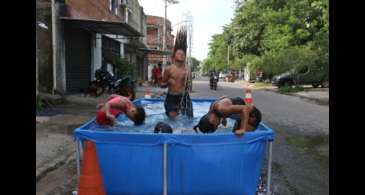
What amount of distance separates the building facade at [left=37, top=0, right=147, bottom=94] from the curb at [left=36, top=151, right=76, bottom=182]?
23.1ft

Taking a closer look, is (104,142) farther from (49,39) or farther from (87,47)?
(87,47)

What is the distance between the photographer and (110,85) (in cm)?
1457

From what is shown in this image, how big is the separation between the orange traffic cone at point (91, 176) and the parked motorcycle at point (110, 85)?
9.87m

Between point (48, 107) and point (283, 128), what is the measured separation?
6554 millimetres

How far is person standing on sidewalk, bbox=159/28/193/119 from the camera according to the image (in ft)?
19.3

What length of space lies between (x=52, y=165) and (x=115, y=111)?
3.76 feet

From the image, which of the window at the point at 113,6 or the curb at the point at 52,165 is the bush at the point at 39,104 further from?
the window at the point at 113,6

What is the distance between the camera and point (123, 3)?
2389cm

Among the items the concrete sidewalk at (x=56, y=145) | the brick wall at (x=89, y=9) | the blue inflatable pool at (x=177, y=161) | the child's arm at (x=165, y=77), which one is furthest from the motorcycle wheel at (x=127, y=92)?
the blue inflatable pool at (x=177, y=161)

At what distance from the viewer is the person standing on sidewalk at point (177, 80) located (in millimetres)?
5891

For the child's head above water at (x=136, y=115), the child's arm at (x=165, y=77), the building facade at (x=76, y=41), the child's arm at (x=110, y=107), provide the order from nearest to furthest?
the child's arm at (x=110, y=107)
the child's head above water at (x=136, y=115)
the child's arm at (x=165, y=77)
the building facade at (x=76, y=41)

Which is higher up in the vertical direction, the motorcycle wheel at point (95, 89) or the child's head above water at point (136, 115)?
the motorcycle wheel at point (95, 89)

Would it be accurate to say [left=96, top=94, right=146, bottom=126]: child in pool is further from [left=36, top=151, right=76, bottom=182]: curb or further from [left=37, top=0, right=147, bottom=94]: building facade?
[left=37, top=0, right=147, bottom=94]: building facade
